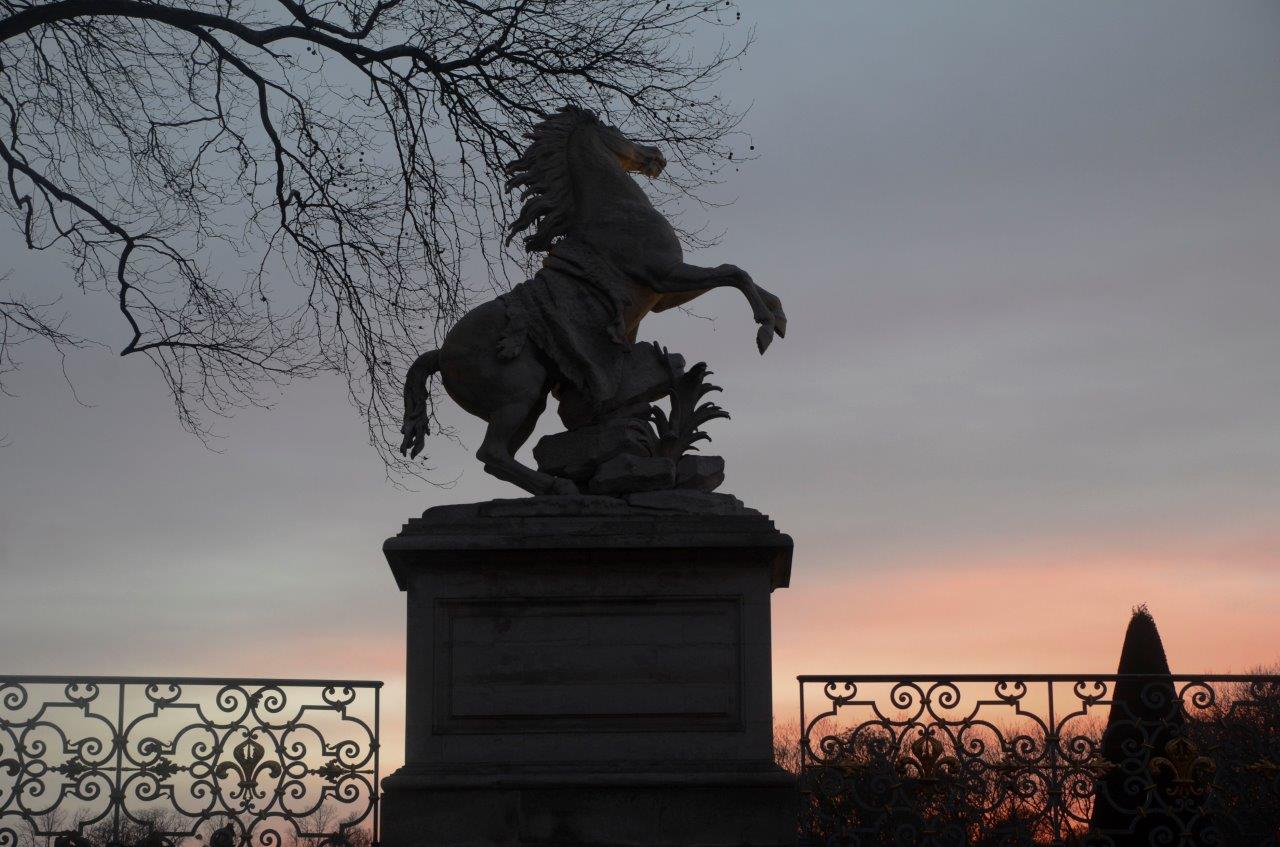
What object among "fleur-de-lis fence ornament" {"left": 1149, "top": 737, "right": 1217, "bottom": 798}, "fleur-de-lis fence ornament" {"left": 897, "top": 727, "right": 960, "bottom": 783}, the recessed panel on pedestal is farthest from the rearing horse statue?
"fleur-de-lis fence ornament" {"left": 1149, "top": 737, "right": 1217, "bottom": 798}

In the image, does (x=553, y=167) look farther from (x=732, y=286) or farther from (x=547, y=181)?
(x=732, y=286)

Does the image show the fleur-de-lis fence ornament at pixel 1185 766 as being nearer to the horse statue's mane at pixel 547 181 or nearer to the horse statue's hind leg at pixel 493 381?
the horse statue's hind leg at pixel 493 381

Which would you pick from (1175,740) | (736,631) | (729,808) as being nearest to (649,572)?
(736,631)

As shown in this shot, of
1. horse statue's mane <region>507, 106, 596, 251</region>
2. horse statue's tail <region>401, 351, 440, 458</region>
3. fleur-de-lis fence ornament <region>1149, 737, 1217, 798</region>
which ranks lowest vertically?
fleur-de-lis fence ornament <region>1149, 737, 1217, 798</region>

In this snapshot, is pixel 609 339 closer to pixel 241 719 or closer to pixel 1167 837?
pixel 241 719

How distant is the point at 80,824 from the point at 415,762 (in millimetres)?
1995

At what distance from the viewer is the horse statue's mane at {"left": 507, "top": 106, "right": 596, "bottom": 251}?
30.1ft

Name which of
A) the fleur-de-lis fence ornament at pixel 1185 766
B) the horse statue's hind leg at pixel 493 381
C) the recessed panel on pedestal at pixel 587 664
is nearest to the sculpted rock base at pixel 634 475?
the horse statue's hind leg at pixel 493 381

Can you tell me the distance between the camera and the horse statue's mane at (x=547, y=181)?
9.18 metres

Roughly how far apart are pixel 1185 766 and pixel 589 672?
3488 millimetres

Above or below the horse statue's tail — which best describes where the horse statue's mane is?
above

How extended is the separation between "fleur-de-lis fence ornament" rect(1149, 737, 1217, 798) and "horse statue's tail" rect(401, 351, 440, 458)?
432 cm

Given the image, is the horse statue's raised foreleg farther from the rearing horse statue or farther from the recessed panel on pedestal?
the recessed panel on pedestal

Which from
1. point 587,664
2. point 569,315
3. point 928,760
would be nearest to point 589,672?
point 587,664
